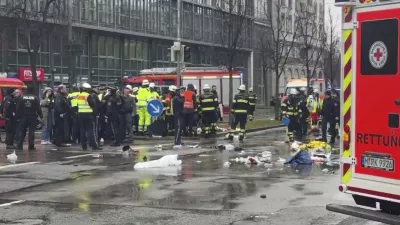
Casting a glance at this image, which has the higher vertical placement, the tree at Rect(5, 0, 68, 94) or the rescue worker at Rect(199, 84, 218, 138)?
the tree at Rect(5, 0, 68, 94)

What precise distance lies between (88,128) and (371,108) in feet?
39.3

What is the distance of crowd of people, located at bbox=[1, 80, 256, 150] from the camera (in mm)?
17953

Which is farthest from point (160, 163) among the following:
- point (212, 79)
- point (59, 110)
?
point (212, 79)

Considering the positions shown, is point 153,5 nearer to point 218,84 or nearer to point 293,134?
point 218,84

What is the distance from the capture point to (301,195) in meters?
10.1

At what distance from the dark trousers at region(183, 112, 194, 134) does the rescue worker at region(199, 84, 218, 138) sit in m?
0.44

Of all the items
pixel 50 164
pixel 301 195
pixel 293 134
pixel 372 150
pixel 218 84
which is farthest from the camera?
pixel 218 84

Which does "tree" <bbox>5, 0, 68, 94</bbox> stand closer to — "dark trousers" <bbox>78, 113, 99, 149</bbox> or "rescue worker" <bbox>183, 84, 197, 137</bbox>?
"rescue worker" <bbox>183, 84, 197, 137</bbox>

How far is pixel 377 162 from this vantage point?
7066mm

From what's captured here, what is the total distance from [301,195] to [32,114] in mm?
9999

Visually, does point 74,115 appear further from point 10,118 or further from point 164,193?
point 164,193

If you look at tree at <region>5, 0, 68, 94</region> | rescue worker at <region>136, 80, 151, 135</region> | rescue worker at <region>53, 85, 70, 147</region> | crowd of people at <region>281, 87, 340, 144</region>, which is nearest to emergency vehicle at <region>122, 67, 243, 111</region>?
tree at <region>5, 0, 68, 94</region>

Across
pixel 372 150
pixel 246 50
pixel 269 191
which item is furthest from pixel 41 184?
pixel 246 50

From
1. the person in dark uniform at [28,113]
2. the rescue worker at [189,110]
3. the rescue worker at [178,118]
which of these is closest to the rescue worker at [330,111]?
the rescue worker at [189,110]
